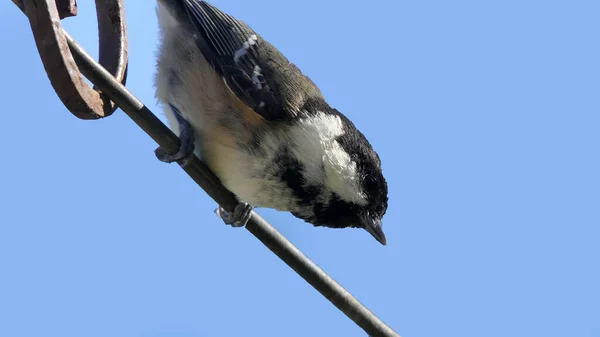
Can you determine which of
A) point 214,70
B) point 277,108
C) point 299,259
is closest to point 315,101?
point 277,108

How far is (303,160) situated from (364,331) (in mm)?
791

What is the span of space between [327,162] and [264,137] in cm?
29

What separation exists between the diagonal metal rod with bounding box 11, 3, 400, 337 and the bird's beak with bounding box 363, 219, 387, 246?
24.2 inches

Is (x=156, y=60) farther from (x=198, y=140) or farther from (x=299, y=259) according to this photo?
(x=299, y=259)

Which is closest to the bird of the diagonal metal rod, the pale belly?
the pale belly

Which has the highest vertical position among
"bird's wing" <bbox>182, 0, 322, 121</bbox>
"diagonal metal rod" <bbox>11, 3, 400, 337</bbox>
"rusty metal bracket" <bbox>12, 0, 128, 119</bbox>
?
"bird's wing" <bbox>182, 0, 322, 121</bbox>

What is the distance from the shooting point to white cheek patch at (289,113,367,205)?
2.96m

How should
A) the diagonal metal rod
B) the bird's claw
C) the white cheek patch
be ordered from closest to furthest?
the diagonal metal rod < the bird's claw < the white cheek patch

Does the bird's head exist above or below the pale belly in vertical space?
above

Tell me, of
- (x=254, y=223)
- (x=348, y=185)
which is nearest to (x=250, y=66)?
(x=348, y=185)

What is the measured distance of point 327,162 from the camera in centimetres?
299

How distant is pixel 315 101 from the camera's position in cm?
339

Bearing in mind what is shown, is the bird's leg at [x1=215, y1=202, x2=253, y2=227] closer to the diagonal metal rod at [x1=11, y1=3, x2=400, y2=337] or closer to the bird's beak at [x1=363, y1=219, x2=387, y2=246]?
the diagonal metal rod at [x1=11, y1=3, x2=400, y2=337]

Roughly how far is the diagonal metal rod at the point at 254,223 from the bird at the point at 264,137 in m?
0.14
